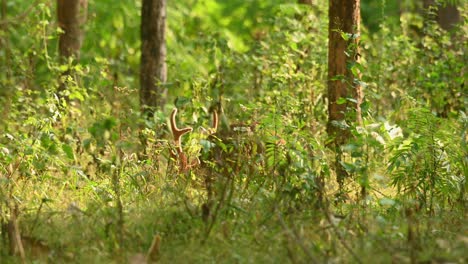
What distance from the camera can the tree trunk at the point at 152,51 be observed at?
11.8 m

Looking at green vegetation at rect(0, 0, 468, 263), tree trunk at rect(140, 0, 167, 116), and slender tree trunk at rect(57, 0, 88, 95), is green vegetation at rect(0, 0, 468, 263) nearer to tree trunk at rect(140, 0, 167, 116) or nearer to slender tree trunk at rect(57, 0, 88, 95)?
tree trunk at rect(140, 0, 167, 116)

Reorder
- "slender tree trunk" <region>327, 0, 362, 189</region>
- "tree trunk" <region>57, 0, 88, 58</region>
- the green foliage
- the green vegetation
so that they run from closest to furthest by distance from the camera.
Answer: the green vegetation → the green foliage → "slender tree trunk" <region>327, 0, 362, 189</region> → "tree trunk" <region>57, 0, 88, 58</region>

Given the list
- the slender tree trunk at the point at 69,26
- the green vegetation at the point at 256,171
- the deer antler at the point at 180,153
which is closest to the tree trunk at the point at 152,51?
the green vegetation at the point at 256,171

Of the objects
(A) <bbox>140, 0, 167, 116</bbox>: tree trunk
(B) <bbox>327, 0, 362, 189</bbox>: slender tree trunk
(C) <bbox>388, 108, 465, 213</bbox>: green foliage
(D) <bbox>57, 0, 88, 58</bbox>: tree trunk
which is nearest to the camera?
(C) <bbox>388, 108, 465, 213</bbox>: green foliage

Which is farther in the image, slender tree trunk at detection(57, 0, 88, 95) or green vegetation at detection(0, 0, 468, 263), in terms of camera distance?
slender tree trunk at detection(57, 0, 88, 95)

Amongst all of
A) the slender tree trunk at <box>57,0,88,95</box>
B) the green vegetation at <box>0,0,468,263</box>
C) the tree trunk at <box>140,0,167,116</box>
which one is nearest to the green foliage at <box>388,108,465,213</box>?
the green vegetation at <box>0,0,468,263</box>

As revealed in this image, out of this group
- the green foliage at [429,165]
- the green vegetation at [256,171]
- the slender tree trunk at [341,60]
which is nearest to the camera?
the green vegetation at [256,171]

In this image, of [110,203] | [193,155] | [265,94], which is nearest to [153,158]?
[193,155]

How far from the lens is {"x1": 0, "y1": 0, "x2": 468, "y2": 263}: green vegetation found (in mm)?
5852

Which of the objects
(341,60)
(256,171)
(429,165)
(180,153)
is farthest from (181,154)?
(429,165)

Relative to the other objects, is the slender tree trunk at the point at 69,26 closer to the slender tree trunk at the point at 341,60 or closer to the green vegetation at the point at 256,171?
the green vegetation at the point at 256,171

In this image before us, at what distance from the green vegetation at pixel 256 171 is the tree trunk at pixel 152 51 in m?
0.34

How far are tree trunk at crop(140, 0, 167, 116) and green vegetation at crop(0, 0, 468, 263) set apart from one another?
13.6 inches

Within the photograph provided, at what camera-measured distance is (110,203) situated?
764 centimetres
